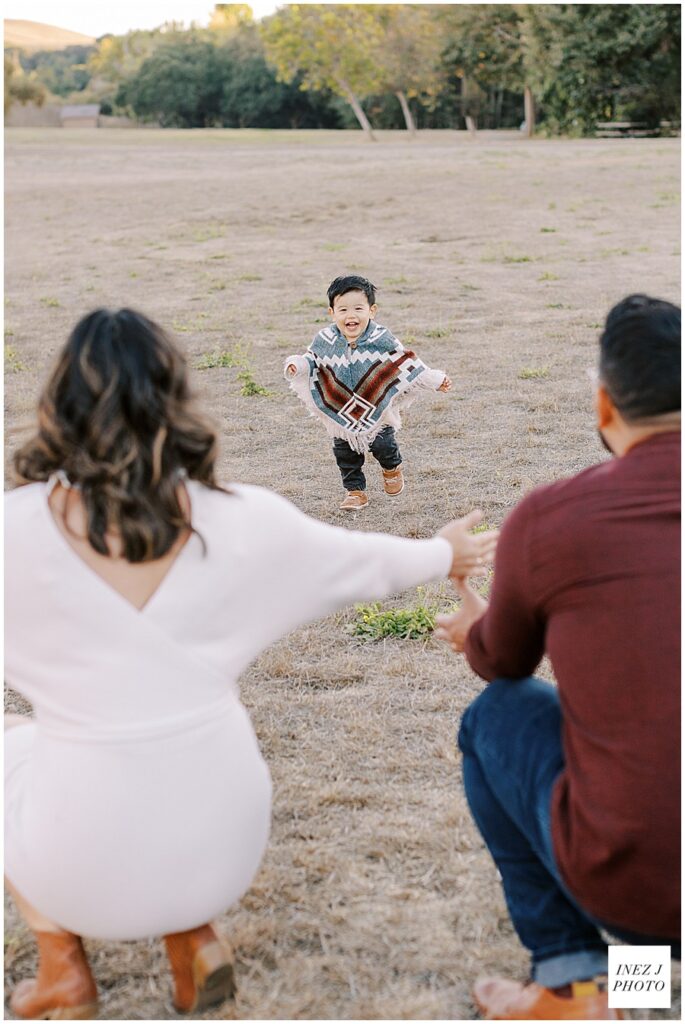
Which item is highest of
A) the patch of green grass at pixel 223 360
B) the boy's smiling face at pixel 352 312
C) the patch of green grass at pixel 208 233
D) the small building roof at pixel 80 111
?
the small building roof at pixel 80 111

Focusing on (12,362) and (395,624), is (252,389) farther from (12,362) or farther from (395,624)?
(395,624)

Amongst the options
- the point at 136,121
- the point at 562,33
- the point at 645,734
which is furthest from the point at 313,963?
the point at 136,121

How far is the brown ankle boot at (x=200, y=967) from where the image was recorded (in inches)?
83.2

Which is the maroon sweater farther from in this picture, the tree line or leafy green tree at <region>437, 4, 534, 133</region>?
leafy green tree at <region>437, 4, 534, 133</region>

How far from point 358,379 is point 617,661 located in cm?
348

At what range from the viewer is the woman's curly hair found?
6.10 feet

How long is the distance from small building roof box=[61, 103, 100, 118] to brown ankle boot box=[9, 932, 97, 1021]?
7128 centimetres

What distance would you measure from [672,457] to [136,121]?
70287 millimetres

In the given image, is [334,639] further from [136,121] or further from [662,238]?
[136,121]

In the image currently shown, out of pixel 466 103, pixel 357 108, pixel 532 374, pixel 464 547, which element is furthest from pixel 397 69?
pixel 464 547

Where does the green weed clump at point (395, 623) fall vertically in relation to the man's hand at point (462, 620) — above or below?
below

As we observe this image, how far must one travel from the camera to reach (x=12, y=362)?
27.1ft

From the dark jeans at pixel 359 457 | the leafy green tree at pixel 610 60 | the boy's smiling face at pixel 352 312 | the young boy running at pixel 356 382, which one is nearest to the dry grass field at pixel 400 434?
the dark jeans at pixel 359 457

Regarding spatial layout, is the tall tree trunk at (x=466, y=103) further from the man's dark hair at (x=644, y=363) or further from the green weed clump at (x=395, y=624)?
the man's dark hair at (x=644, y=363)
